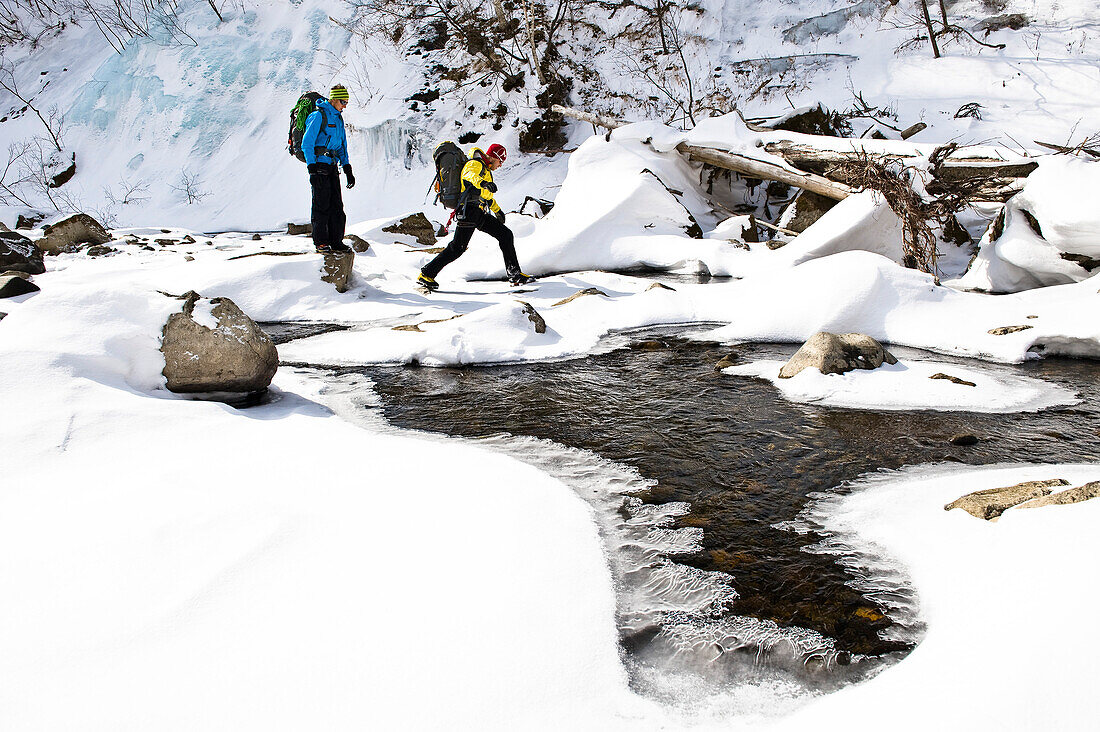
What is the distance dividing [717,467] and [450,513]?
120 cm

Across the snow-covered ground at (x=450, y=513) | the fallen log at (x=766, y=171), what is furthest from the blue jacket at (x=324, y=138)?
the fallen log at (x=766, y=171)

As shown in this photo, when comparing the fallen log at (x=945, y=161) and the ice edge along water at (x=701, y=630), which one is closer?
the ice edge along water at (x=701, y=630)

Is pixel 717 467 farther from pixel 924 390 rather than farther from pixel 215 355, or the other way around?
pixel 215 355

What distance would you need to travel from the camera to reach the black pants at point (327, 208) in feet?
21.7

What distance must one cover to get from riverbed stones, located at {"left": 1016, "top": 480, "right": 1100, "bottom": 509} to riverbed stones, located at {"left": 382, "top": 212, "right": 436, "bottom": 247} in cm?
990

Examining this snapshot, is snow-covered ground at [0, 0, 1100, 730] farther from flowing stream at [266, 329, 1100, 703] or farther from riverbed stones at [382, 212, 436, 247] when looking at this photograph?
riverbed stones at [382, 212, 436, 247]

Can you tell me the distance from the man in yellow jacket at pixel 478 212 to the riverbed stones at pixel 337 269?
75cm

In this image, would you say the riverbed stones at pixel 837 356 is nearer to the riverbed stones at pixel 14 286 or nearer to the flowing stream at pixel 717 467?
the flowing stream at pixel 717 467

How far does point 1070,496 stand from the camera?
74.6 inches

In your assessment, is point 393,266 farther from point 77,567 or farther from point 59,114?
point 59,114

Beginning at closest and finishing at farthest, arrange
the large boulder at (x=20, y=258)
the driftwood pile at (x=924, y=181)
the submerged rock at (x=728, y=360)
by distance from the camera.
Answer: the submerged rock at (x=728, y=360), the driftwood pile at (x=924, y=181), the large boulder at (x=20, y=258)

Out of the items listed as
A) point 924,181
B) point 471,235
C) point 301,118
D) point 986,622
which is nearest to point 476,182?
point 471,235

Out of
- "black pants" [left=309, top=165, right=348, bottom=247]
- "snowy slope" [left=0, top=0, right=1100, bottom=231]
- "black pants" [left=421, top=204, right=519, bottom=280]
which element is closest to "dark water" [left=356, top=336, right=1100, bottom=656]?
"black pants" [left=421, top=204, right=519, bottom=280]

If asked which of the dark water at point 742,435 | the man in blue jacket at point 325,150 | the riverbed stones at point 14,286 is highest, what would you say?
the man in blue jacket at point 325,150
